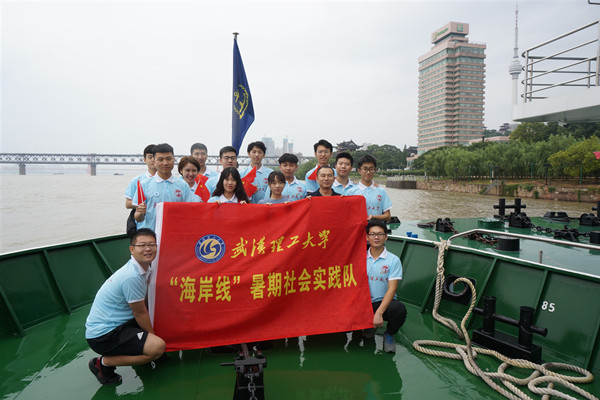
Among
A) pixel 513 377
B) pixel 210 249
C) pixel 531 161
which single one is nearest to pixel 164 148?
pixel 210 249

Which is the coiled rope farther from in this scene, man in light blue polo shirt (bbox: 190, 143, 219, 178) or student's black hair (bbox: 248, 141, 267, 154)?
man in light blue polo shirt (bbox: 190, 143, 219, 178)

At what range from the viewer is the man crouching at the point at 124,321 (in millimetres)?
2562

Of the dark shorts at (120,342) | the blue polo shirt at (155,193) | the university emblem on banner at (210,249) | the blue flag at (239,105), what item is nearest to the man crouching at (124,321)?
the dark shorts at (120,342)

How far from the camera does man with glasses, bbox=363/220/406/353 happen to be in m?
3.15

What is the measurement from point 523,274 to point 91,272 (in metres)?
4.66

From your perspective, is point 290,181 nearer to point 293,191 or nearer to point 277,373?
point 293,191

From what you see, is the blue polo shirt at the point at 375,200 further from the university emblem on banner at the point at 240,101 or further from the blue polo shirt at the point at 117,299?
the university emblem on banner at the point at 240,101

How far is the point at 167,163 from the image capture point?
3619 millimetres

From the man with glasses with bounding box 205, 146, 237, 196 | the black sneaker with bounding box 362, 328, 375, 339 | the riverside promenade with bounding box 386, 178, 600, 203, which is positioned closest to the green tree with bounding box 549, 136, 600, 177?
the riverside promenade with bounding box 386, 178, 600, 203

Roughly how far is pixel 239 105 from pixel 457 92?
116 m

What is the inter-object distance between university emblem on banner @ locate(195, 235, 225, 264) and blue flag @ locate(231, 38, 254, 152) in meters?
3.36

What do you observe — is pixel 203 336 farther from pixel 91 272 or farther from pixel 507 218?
pixel 507 218

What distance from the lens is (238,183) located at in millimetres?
3629

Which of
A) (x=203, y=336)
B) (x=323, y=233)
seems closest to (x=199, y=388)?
(x=203, y=336)
